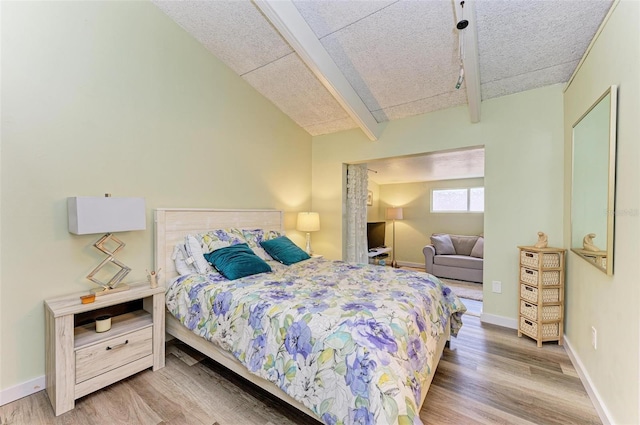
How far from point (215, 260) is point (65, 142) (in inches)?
54.4

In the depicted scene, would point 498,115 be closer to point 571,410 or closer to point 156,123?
point 571,410

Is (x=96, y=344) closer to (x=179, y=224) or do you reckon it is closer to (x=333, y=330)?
(x=179, y=224)

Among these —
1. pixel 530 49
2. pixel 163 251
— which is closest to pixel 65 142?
pixel 163 251

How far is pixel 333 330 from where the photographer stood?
52.2 inches

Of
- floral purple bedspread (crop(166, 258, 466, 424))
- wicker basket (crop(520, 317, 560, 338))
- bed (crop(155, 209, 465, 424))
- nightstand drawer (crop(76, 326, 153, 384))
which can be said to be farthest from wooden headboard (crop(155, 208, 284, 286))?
wicker basket (crop(520, 317, 560, 338))

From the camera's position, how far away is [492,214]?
2902 mm

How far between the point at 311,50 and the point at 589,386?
3.29 metres

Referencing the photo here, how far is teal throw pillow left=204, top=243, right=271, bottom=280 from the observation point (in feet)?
7.42

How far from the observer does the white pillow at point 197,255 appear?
2.38 m

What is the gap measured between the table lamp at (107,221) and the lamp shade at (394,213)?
5.44 metres

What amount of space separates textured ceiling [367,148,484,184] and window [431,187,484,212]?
1.13 ft

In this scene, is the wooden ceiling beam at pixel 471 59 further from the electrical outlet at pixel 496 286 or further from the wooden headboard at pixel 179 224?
the wooden headboard at pixel 179 224

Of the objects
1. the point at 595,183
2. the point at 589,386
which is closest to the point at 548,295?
the point at 589,386

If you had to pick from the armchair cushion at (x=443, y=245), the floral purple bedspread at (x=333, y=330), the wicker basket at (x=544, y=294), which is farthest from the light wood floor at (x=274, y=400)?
the armchair cushion at (x=443, y=245)
